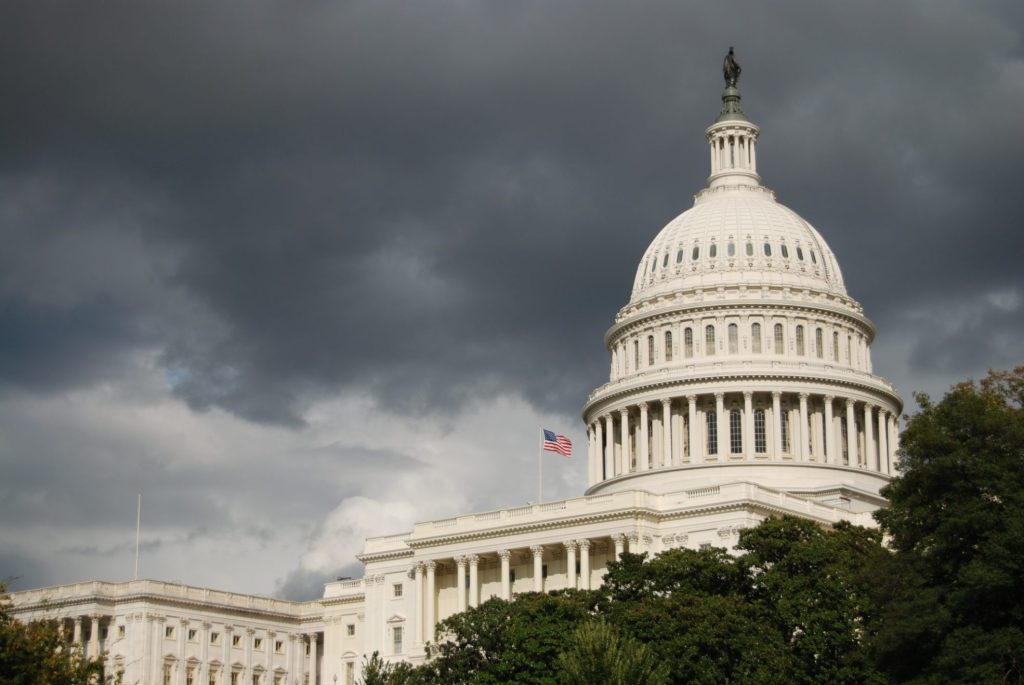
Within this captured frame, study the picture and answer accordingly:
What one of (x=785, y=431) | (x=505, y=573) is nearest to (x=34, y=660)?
(x=505, y=573)

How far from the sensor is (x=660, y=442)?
159m

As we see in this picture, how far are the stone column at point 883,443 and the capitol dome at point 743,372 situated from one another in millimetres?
117

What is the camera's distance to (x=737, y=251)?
166 metres

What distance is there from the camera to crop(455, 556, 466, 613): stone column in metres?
139

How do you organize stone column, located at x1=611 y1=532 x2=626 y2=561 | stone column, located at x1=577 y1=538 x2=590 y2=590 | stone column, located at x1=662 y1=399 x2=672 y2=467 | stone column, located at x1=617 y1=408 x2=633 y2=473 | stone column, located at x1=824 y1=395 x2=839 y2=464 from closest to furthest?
1. stone column, located at x1=611 y1=532 x2=626 y2=561
2. stone column, located at x1=577 y1=538 x2=590 y2=590
3. stone column, located at x1=824 y1=395 x2=839 y2=464
4. stone column, located at x1=662 y1=399 x2=672 y2=467
5. stone column, located at x1=617 y1=408 x2=633 y2=473

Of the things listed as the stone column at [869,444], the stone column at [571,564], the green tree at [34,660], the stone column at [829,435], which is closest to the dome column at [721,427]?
the stone column at [829,435]

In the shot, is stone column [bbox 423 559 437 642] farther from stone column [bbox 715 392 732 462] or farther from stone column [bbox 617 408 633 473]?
stone column [bbox 715 392 732 462]

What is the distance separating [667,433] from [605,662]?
72128 millimetres

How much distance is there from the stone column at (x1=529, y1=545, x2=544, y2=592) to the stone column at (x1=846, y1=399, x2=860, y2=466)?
32.8 m

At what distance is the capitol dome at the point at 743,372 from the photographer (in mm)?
155000

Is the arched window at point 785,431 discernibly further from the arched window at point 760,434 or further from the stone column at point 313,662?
the stone column at point 313,662

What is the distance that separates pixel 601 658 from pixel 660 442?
239 ft

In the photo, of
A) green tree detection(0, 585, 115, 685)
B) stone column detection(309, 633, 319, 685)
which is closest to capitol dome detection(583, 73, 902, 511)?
stone column detection(309, 633, 319, 685)

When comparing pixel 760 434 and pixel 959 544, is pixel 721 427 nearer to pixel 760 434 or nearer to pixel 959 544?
pixel 760 434
